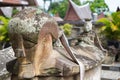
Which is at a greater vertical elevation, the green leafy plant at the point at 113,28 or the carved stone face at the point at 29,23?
the carved stone face at the point at 29,23

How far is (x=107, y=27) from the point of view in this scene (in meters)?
12.7

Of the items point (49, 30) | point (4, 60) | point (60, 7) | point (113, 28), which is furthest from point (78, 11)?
point (60, 7)

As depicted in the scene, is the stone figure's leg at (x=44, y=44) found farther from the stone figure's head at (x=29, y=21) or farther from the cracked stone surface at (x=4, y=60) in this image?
the cracked stone surface at (x=4, y=60)

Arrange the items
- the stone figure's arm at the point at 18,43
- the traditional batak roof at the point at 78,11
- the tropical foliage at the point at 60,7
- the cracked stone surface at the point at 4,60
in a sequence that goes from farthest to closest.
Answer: the tropical foliage at the point at 60,7, the traditional batak roof at the point at 78,11, the cracked stone surface at the point at 4,60, the stone figure's arm at the point at 18,43

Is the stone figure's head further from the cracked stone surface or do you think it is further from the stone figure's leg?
the cracked stone surface

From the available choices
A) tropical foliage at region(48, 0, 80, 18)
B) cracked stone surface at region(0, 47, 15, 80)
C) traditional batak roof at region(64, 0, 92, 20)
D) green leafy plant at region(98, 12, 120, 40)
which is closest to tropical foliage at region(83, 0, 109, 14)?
tropical foliage at region(48, 0, 80, 18)

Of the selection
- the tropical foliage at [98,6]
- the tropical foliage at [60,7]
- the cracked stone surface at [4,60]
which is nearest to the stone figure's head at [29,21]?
the cracked stone surface at [4,60]

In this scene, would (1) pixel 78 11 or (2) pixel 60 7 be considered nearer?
(1) pixel 78 11

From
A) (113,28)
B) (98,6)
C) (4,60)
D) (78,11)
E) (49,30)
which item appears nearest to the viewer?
(49,30)

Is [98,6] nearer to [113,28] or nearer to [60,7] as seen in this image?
[60,7]

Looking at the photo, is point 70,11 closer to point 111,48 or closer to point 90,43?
point 111,48

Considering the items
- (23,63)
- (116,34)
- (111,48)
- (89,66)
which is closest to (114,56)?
(111,48)

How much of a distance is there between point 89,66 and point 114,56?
7.61 metres

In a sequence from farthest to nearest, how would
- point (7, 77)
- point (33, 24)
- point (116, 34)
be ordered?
1. point (116, 34)
2. point (7, 77)
3. point (33, 24)
